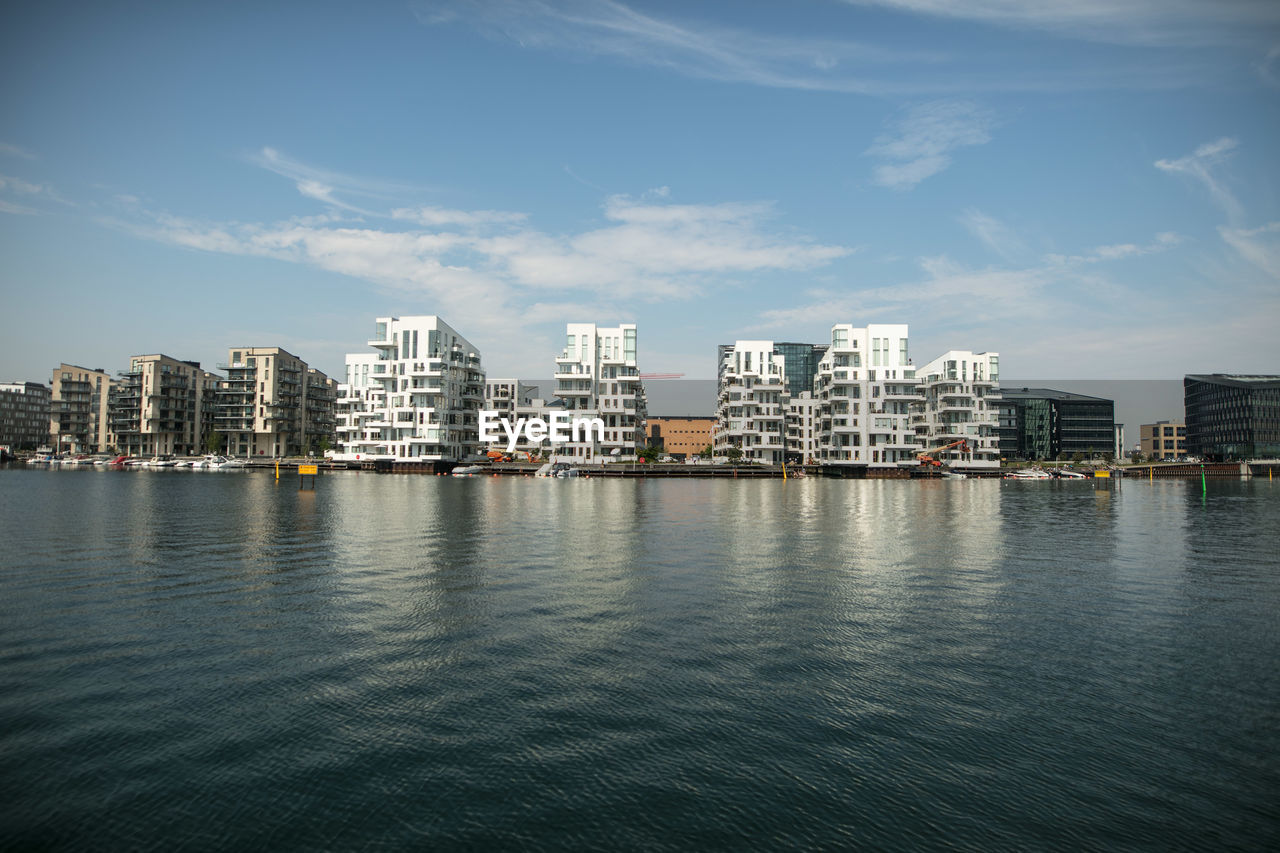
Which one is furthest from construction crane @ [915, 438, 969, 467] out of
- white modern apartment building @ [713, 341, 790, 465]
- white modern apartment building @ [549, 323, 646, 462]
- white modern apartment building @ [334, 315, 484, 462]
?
white modern apartment building @ [334, 315, 484, 462]

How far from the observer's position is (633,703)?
1220cm

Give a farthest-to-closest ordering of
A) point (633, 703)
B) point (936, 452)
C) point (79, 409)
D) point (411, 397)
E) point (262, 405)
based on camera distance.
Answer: point (79, 409)
point (262, 405)
point (936, 452)
point (411, 397)
point (633, 703)

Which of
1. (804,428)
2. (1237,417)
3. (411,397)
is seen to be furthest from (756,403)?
(1237,417)

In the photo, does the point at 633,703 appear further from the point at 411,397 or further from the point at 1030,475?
the point at 1030,475

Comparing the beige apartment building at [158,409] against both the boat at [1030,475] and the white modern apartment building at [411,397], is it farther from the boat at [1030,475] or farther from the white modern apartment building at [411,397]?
the boat at [1030,475]

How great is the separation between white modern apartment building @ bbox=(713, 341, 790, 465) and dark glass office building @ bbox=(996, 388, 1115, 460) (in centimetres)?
8272

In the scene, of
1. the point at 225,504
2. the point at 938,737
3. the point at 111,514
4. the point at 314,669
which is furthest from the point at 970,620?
the point at 225,504

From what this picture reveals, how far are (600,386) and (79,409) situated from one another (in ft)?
509

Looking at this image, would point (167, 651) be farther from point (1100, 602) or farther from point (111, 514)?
point (111, 514)

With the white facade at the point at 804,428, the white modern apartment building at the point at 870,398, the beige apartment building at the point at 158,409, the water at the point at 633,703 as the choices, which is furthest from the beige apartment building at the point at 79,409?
the water at the point at 633,703

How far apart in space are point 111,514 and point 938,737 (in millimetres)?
49132

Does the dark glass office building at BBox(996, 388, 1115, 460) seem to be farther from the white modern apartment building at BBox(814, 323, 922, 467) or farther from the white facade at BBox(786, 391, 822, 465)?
the white modern apartment building at BBox(814, 323, 922, 467)

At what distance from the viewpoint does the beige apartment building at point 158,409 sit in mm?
169125

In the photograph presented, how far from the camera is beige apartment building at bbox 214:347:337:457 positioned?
167375 mm
